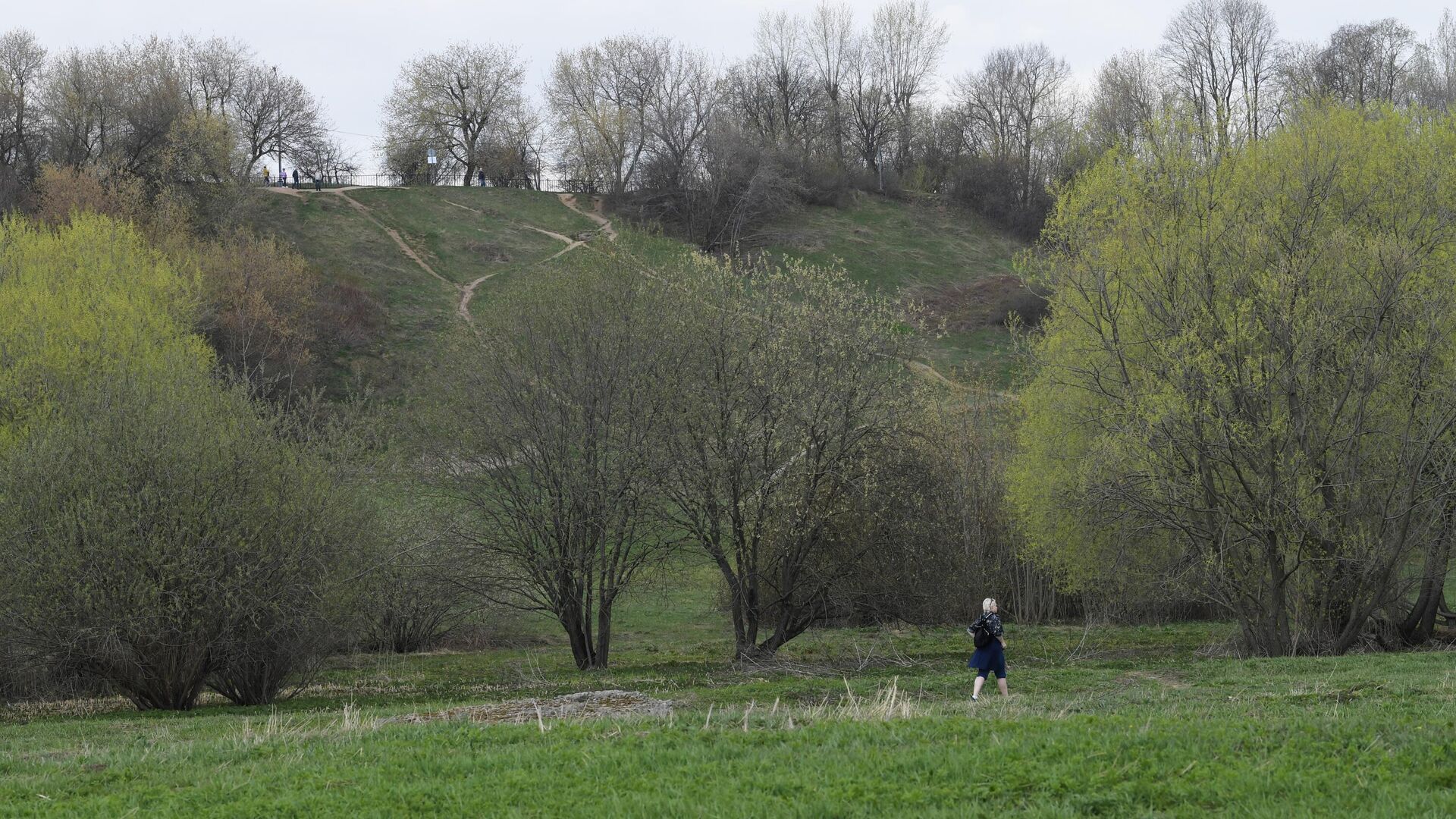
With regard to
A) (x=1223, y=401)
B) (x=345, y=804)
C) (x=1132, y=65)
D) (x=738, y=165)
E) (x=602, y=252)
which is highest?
(x=1132, y=65)


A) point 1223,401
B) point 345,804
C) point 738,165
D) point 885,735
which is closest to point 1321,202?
point 1223,401

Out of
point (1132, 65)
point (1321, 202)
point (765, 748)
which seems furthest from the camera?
point (1132, 65)

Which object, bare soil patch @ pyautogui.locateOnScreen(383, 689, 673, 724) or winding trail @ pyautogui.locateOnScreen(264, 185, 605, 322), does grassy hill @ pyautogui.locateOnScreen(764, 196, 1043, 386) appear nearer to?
winding trail @ pyautogui.locateOnScreen(264, 185, 605, 322)

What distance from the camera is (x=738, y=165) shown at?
256ft

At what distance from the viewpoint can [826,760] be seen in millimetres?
8523

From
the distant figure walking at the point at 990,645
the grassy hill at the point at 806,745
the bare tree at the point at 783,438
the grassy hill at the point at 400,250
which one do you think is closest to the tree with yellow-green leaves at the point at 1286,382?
the grassy hill at the point at 806,745

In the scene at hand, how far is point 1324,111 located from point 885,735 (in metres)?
21.5

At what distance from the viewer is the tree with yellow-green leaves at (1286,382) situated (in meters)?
19.9

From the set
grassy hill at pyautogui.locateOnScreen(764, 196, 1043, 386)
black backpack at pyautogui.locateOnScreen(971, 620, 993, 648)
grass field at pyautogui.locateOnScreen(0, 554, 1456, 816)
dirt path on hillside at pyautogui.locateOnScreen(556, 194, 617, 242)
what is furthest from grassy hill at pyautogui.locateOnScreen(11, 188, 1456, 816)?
dirt path on hillside at pyautogui.locateOnScreen(556, 194, 617, 242)

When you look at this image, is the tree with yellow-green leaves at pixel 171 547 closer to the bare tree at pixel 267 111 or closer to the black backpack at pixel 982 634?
the black backpack at pixel 982 634

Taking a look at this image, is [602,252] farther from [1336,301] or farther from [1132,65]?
[1132,65]

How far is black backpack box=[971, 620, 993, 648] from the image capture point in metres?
14.7

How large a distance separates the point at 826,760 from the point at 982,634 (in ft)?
22.1

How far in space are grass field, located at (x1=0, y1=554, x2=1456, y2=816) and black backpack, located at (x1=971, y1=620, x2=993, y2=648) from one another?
0.91 metres
